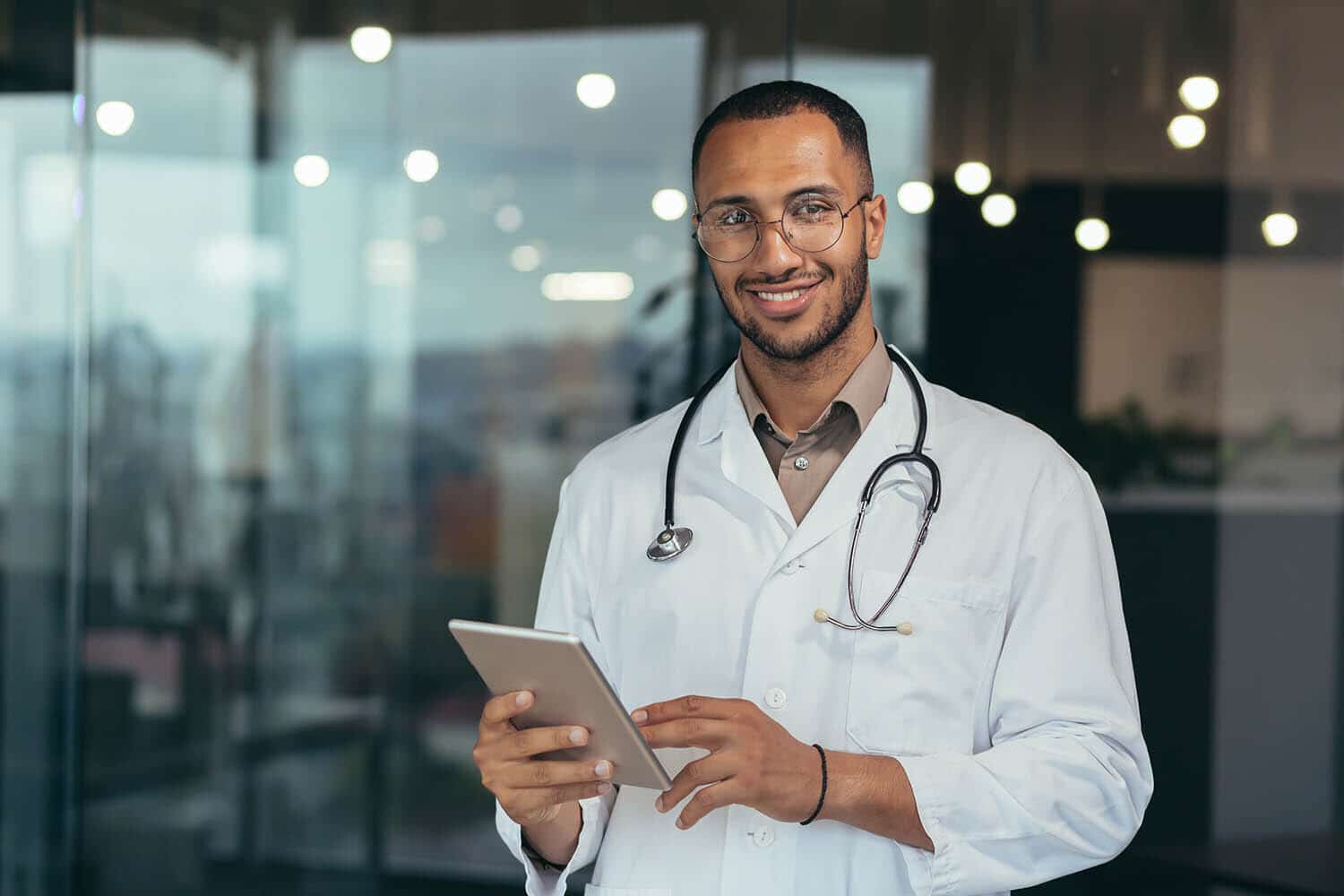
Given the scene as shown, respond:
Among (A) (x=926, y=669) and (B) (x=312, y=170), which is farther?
(B) (x=312, y=170)

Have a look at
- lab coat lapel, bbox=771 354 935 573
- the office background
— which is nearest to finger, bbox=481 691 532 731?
lab coat lapel, bbox=771 354 935 573

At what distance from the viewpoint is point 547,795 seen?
4.55 feet

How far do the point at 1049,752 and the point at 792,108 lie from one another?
0.77 m

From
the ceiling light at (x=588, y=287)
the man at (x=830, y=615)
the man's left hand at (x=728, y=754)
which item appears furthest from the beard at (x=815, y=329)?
the ceiling light at (x=588, y=287)

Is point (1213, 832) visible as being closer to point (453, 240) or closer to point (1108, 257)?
point (1108, 257)

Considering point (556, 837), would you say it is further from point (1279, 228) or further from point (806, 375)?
point (1279, 228)

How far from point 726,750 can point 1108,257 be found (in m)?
1.94

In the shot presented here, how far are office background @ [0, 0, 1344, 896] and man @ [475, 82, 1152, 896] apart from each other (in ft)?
4.47

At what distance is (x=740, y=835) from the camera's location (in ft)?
5.07

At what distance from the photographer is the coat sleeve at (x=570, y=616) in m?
1.63

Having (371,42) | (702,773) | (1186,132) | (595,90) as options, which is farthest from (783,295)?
(371,42)

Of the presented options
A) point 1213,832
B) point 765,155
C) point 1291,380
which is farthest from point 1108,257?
point 765,155

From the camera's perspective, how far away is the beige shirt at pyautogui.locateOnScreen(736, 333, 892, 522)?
5.46ft

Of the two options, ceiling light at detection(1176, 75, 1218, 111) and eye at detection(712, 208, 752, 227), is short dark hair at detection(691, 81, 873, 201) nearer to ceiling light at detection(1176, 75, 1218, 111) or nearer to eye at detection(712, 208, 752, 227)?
eye at detection(712, 208, 752, 227)
